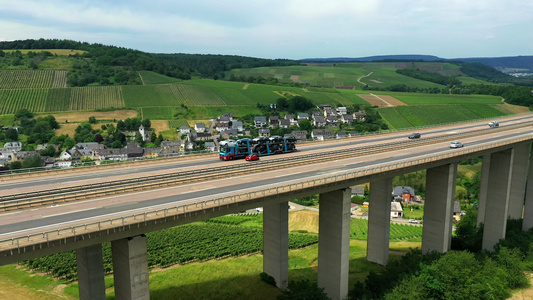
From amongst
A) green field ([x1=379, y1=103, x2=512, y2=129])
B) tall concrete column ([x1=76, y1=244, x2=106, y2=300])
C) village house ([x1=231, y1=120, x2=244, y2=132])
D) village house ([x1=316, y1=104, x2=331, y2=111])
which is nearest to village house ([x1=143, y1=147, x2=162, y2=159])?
village house ([x1=231, y1=120, x2=244, y2=132])

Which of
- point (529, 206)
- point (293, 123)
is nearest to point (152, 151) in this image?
point (293, 123)

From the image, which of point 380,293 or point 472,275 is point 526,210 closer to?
point 472,275

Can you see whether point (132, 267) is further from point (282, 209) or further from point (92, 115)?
point (92, 115)

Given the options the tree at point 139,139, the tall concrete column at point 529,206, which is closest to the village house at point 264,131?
the tree at point 139,139

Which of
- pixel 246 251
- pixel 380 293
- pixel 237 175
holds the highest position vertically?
pixel 237 175

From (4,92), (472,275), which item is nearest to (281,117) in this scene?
(4,92)
